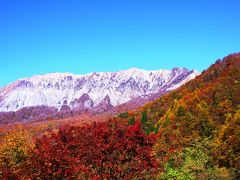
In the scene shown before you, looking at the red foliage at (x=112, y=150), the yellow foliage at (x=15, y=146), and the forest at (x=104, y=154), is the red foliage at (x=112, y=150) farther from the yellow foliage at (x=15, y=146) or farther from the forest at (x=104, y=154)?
the yellow foliage at (x=15, y=146)

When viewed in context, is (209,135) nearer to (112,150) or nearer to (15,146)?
(15,146)

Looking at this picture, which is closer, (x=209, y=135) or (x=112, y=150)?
(x=112, y=150)

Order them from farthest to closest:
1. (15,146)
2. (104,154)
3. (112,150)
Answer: (15,146)
(112,150)
(104,154)

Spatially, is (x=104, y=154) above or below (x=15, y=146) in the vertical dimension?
below

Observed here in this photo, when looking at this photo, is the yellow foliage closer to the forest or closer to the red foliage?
the forest

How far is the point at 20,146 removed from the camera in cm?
5538

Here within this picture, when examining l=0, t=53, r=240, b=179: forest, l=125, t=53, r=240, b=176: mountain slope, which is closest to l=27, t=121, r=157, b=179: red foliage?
l=0, t=53, r=240, b=179: forest

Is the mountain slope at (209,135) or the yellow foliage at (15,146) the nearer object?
the yellow foliage at (15,146)

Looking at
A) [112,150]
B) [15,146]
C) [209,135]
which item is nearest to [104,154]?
[112,150]

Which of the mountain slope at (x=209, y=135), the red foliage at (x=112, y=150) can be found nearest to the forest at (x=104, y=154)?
the red foliage at (x=112, y=150)

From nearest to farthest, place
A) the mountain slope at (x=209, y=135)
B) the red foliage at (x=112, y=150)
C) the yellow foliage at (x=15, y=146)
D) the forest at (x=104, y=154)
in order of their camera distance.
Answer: the forest at (x=104, y=154) < the red foliage at (x=112, y=150) < the yellow foliage at (x=15, y=146) < the mountain slope at (x=209, y=135)

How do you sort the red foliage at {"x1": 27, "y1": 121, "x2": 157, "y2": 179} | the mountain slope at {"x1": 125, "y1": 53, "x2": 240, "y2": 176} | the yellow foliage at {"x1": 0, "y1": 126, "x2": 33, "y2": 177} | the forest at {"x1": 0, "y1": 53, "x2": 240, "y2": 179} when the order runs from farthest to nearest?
1. the mountain slope at {"x1": 125, "y1": 53, "x2": 240, "y2": 176}
2. the yellow foliage at {"x1": 0, "y1": 126, "x2": 33, "y2": 177}
3. the red foliage at {"x1": 27, "y1": 121, "x2": 157, "y2": 179}
4. the forest at {"x1": 0, "y1": 53, "x2": 240, "y2": 179}

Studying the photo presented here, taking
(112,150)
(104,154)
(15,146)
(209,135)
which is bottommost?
(104,154)

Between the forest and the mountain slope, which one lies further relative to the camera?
the mountain slope
